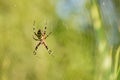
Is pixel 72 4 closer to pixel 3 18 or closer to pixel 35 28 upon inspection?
pixel 35 28

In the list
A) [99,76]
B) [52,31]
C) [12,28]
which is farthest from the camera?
[12,28]

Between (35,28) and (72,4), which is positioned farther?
(35,28)

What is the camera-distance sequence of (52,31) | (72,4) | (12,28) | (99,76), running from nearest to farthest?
(99,76), (72,4), (52,31), (12,28)

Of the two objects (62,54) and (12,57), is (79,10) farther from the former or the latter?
(12,57)

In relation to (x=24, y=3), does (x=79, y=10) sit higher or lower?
lower

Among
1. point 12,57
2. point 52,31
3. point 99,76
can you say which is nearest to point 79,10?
point 52,31

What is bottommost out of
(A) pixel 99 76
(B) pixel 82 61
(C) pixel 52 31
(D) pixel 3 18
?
(A) pixel 99 76

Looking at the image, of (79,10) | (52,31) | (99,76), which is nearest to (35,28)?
(52,31)
